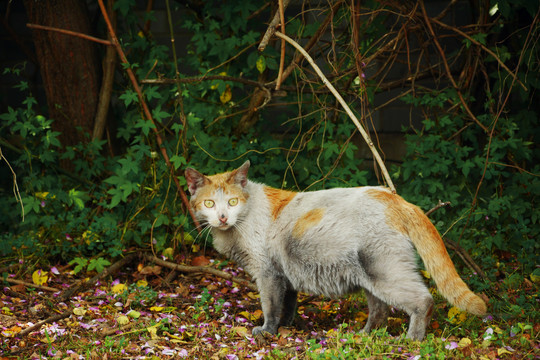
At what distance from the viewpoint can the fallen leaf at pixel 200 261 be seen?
513cm

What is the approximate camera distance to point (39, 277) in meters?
4.66

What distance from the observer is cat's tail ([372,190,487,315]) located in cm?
332

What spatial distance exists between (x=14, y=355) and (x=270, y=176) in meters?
2.51

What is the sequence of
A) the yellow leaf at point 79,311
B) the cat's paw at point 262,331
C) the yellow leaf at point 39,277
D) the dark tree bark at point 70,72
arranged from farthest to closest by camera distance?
the dark tree bark at point 70,72
the yellow leaf at point 39,277
the yellow leaf at point 79,311
the cat's paw at point 262,331

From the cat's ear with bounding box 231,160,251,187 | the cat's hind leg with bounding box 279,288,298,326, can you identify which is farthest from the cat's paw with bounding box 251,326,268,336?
the cat's ear with bounding box 231,160,251,187

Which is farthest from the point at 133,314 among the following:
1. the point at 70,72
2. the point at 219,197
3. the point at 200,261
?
the point at 70,72

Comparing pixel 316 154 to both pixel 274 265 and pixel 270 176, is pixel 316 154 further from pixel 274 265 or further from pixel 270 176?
pixel 274 265

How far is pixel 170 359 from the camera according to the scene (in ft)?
11.1

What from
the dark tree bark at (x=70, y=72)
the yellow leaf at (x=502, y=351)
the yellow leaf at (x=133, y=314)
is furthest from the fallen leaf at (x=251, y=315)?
the dark tree bark at (x=70, y=72)

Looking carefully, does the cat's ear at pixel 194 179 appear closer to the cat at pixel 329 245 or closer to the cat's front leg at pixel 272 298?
the cat at pixel 329 245

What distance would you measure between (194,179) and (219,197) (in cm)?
24

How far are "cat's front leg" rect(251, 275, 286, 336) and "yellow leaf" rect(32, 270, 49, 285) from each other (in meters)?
1.86

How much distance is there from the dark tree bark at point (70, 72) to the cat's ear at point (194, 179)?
1831 mm

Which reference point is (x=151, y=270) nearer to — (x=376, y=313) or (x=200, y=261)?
(x=200, y=261)
